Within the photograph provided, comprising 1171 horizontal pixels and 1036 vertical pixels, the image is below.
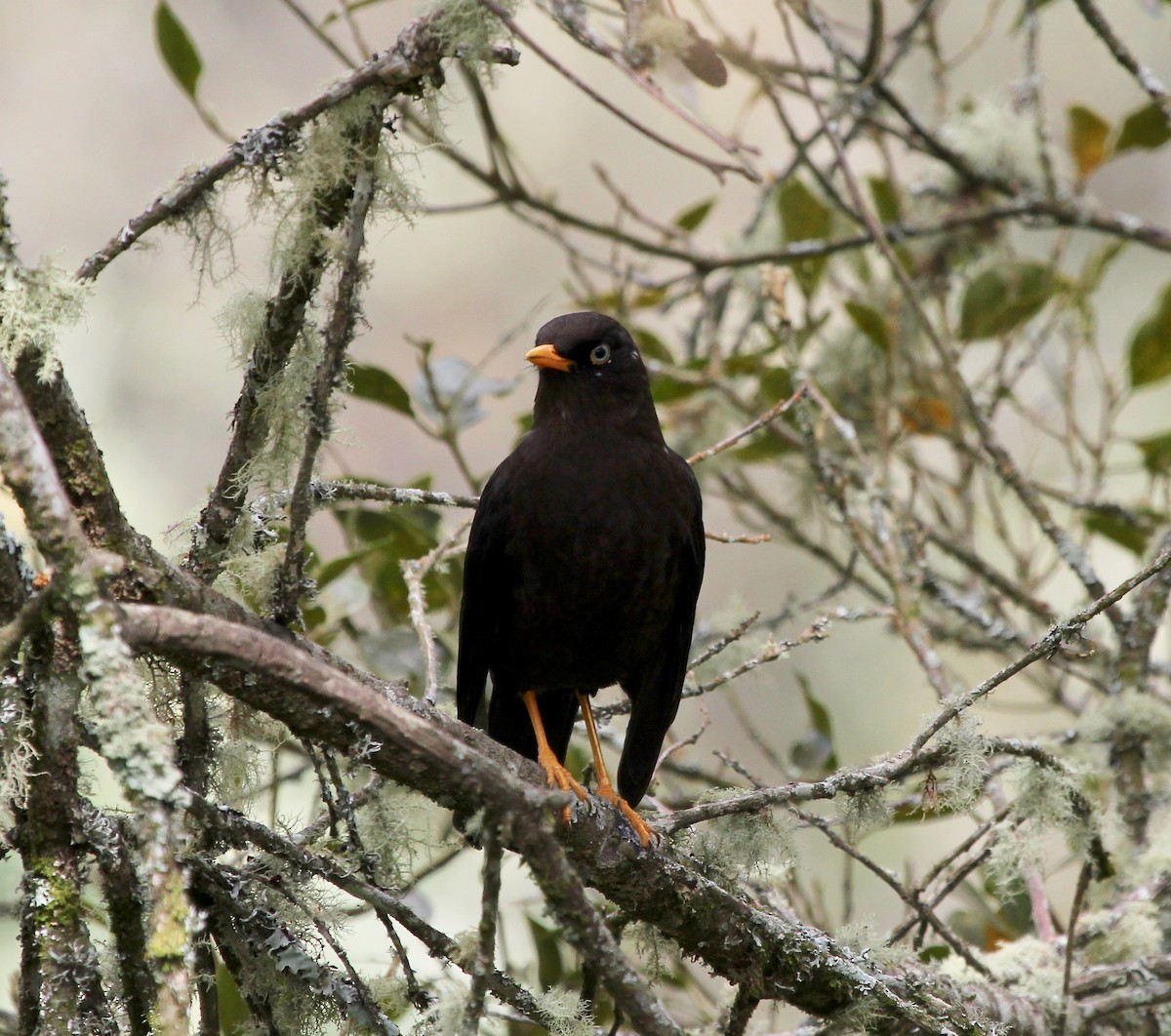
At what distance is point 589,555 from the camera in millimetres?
3906

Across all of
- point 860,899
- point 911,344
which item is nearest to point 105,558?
point 911,344

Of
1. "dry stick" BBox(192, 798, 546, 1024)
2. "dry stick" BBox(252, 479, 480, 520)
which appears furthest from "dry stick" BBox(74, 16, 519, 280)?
"dry stick" BBox(192, 798, 546, 1024)

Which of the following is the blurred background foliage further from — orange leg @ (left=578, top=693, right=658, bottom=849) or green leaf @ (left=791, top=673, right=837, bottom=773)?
orange leg @ (left=578, top=693, right=658, bottom=849)

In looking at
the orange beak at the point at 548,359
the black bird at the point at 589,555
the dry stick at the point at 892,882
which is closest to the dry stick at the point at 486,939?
the dry stick at the point at 892,882

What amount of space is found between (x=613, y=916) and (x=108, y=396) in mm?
5408

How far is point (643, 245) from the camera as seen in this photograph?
17.4 feet

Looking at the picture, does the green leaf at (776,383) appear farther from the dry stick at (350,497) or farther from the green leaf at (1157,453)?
the dry stick at (350,497)

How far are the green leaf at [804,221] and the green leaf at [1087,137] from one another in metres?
1.14

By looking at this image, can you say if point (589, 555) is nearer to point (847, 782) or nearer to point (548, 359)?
point (548, 359)

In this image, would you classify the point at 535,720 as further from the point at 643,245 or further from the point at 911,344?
the point at 911,344

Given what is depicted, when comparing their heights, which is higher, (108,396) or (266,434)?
(108,396)

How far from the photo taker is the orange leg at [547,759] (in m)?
3.82

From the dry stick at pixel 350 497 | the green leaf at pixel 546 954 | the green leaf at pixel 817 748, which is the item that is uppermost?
the green leaf at pixel 817 748

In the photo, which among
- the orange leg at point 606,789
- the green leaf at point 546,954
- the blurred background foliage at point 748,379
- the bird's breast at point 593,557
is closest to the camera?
the blurred background foliage at point 748,379
